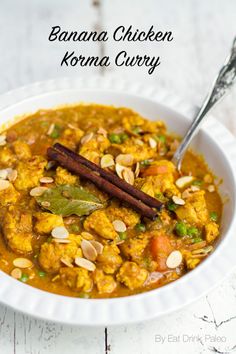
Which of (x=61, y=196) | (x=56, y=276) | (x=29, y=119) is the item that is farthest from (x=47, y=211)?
(x=29, y=119)

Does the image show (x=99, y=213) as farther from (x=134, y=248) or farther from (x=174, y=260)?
(x=174, y=260)

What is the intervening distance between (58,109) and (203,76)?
5.75ft

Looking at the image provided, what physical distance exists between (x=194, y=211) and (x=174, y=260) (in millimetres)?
445

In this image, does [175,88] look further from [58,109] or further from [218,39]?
[58,109]

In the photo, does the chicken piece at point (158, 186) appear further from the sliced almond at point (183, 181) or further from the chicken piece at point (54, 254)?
the chicken piece at point (54, 254)

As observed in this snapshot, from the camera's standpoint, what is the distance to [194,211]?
13.5ft

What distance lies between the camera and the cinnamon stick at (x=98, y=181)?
4.00 m

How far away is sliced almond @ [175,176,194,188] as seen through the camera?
4422mm

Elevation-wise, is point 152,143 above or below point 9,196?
above

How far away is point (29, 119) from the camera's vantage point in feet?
16.1

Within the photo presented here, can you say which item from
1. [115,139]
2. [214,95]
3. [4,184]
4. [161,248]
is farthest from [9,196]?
[214,95]

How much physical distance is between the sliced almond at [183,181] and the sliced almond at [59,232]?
1.02m

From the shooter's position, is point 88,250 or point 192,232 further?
point 192,232

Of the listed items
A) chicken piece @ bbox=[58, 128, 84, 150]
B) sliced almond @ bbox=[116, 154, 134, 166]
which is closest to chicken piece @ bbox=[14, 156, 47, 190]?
chicken piece @ bbox=[58, 128, 84, 150]
